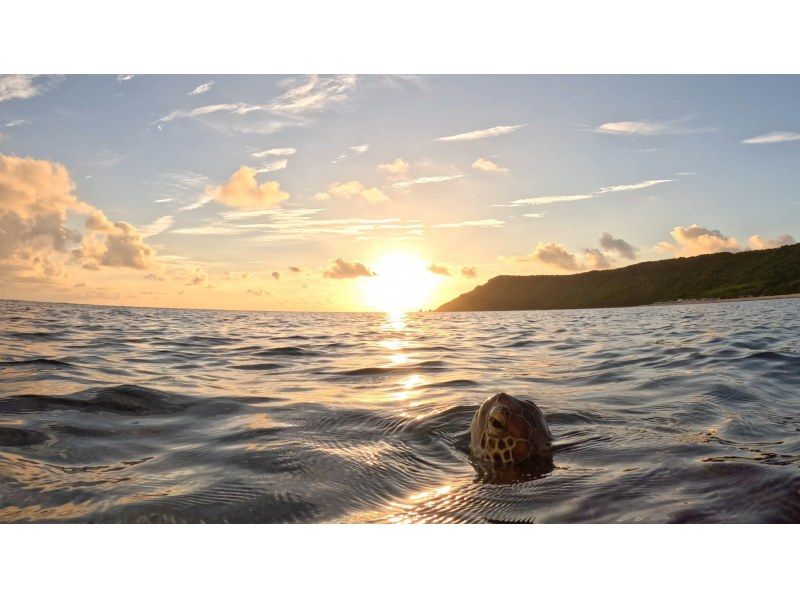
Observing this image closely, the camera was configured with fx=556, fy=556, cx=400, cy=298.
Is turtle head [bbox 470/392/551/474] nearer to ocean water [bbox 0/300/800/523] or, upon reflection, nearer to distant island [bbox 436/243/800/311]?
ocean water [bbox 0/300/800/523]

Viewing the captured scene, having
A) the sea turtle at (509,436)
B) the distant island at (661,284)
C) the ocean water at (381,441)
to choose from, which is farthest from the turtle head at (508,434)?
the distant island at (661,284)

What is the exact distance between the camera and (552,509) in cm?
447

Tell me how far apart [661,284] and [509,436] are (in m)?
104

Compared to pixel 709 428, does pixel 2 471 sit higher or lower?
higher

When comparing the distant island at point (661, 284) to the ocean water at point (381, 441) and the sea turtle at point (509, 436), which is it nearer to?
the ocean water at point (381, 441)

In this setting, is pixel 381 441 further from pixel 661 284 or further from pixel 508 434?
pixel 661 284

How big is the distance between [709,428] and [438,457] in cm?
345

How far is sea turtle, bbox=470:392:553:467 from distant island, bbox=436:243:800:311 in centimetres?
7736

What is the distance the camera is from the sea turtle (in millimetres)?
5727

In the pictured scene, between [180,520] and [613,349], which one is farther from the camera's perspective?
[613,349]

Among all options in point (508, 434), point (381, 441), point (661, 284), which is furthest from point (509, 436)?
point (661, 284)
